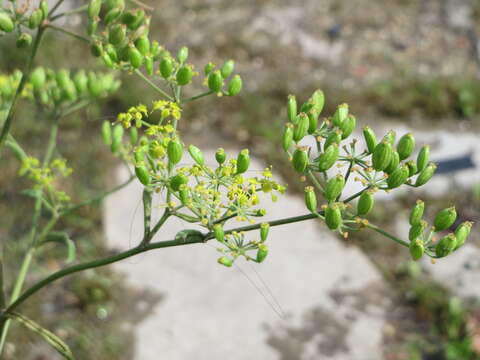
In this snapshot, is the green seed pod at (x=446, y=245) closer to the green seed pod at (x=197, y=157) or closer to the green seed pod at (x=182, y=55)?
the green seed pod at (x=197, y=157)

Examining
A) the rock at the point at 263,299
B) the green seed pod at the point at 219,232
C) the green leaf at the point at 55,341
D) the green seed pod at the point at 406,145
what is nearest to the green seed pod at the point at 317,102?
the green seed pod at the point at 406,145

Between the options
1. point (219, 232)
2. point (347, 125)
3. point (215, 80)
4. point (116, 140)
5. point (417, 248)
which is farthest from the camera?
point (116, 140)

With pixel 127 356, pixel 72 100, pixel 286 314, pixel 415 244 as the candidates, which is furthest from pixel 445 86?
pixel 415 244

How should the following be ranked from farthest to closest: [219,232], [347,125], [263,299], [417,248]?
1. [263,299]
2. [347,125]
3. [417,248]
4. [219,232]

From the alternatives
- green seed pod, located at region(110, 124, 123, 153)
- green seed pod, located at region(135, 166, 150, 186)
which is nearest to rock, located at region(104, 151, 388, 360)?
green seed pod, located at region(110, 124, 123, 153)

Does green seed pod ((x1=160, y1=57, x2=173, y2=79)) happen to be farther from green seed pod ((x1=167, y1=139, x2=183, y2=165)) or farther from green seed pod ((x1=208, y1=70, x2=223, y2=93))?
green seed pod ((x1=167, y1=139, x2=183, y2=165))

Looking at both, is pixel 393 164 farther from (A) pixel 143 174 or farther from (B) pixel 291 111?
(A) pixel 143 174

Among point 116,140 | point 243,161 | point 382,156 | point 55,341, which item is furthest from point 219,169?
point 116,140
